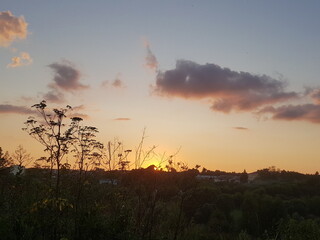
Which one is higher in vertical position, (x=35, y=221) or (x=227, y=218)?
(x=35, y=221)

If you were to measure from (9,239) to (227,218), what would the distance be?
3318 centimetres

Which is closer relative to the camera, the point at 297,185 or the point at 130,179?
the point at 130,179

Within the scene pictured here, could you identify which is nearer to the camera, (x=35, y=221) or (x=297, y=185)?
(x=35, y=221)

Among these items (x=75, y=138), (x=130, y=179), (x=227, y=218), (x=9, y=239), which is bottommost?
(x=227, y=218)

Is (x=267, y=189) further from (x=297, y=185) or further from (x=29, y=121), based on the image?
(x=29, y=121)

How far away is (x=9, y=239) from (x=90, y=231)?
1.65 meters

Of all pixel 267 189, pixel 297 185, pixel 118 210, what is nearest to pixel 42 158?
pixel 118 210

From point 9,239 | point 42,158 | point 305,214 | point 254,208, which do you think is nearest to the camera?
point 9,239

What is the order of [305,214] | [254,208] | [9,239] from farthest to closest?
1. [305,214]
2. [254,208]
3. [9,239]

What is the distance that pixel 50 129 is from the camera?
9531mm

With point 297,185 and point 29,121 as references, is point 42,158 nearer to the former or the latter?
point 29,121

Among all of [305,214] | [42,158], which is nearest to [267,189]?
[305,214]

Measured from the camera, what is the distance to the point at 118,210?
32.9ft

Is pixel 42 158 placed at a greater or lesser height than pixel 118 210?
greater
